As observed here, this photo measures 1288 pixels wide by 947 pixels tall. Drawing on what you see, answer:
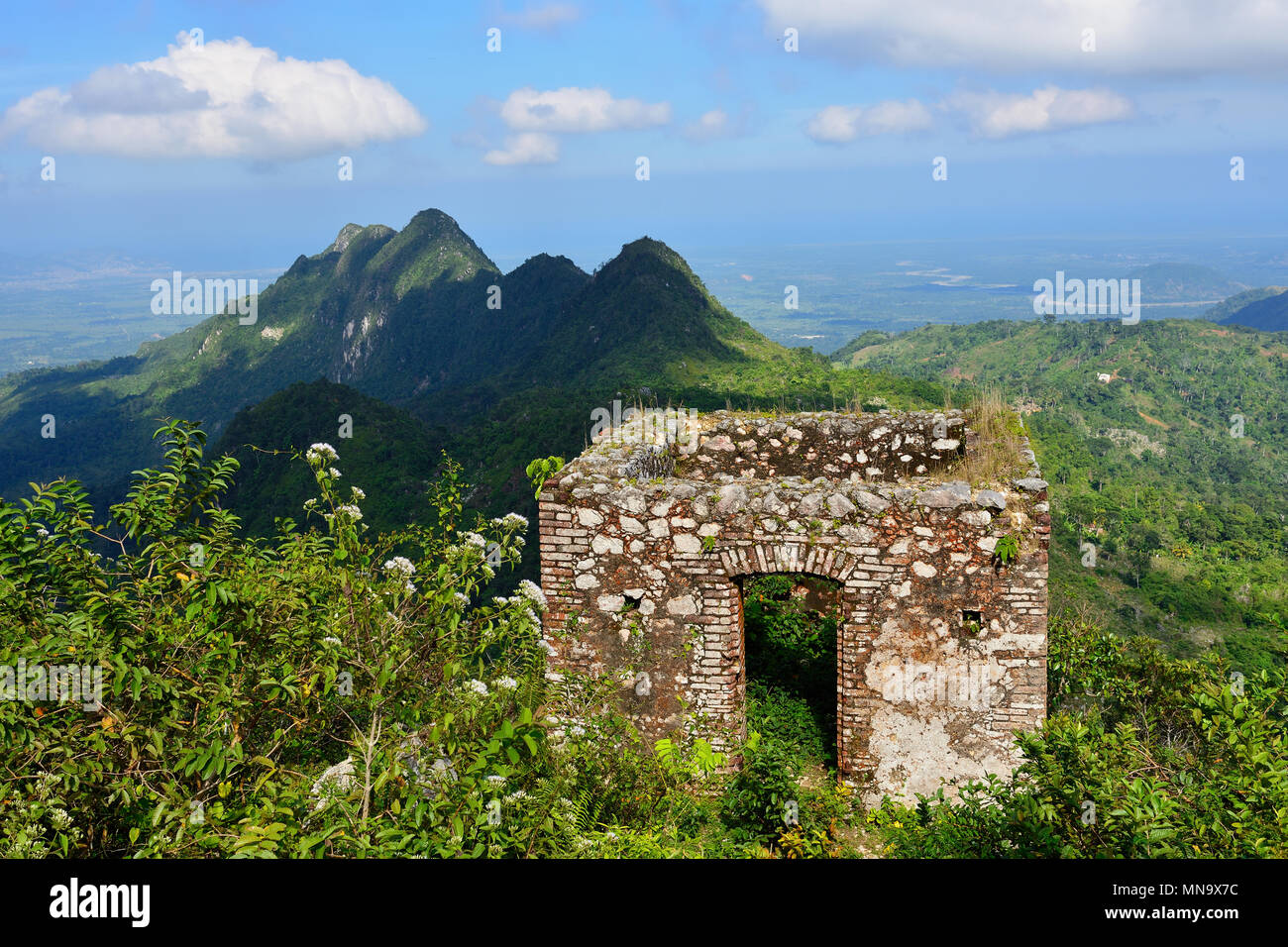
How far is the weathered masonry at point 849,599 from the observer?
626 cm

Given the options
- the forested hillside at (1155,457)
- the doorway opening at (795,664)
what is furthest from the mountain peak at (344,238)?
the doorway opening at (795,664)

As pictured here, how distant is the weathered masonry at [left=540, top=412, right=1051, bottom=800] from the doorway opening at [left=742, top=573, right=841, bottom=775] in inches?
18.2

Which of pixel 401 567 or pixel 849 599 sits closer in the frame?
pixel 401 567

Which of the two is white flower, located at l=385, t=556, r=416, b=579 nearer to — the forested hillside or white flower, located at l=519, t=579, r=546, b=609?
white flower, located at l=519, t=579, r=546, b=609

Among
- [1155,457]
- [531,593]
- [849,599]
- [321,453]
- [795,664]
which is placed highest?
[321,453]

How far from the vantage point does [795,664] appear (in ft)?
27.3

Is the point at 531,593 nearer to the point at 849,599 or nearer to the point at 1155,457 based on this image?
the point at 849,599

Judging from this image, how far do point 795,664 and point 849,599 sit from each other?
2.09 meters

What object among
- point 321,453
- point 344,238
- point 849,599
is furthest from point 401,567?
point 344,238

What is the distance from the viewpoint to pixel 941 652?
638 cm

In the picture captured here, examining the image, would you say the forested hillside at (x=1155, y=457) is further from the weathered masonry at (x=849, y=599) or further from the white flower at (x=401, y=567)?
the white flower at (x=401, y=567)

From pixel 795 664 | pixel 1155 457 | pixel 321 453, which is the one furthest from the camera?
pixel 1155 457

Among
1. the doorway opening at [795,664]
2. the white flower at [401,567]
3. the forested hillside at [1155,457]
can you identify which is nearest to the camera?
the white flower at [401,567]

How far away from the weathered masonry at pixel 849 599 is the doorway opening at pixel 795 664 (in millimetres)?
463
